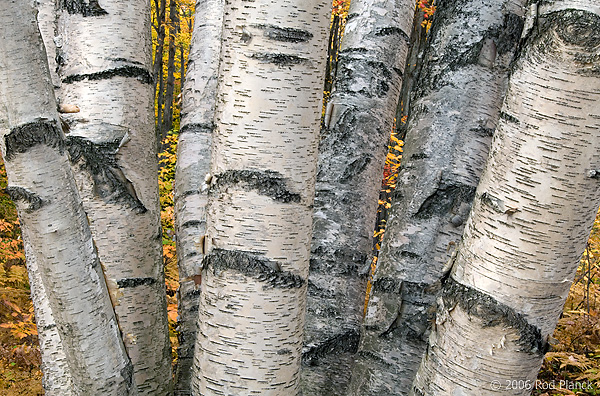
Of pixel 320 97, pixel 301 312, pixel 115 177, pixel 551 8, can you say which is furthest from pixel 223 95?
pixel 551 8

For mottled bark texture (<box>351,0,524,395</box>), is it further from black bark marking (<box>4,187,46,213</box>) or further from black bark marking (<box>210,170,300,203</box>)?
black bark marking (<box>4,187,46,213</box>)

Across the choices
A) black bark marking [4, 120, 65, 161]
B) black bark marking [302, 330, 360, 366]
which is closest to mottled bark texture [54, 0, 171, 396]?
black bark marking [4, 120, 65, 161]

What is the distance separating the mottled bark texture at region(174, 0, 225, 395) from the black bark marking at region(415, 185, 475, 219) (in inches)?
37.1

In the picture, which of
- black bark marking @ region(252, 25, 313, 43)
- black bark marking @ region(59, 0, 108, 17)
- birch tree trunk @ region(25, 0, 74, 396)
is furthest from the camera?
birch tree trunk @ region(25, 0, 74, 396)

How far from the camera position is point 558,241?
110cm

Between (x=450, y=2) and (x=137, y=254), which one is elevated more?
(x=450, y=2)

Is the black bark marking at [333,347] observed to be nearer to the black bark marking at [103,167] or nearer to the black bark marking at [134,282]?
the black bark marking at [134,282]

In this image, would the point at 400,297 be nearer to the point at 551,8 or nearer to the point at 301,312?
the point at 301,312

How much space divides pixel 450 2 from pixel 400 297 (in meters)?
1.16

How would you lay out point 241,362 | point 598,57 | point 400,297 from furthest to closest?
point 400,297 < point 241,362 < point 598,57

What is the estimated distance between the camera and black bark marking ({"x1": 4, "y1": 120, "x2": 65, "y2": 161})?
3.62 feet

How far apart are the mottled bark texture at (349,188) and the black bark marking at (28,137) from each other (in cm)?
117

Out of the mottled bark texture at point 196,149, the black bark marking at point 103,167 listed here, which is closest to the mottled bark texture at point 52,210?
the black bark marking at point 103,167

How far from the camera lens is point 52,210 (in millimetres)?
1159
